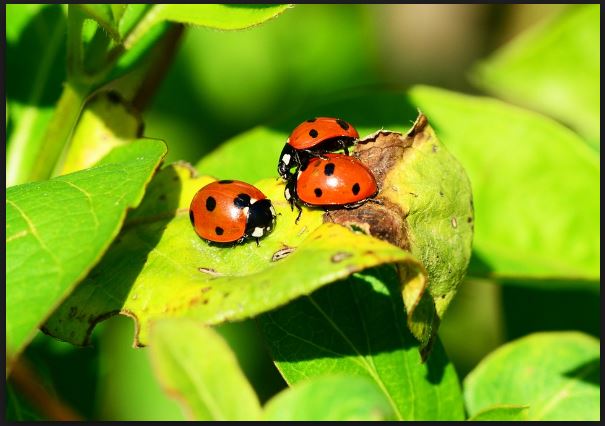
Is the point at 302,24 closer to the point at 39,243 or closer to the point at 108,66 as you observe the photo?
the point at 108,66

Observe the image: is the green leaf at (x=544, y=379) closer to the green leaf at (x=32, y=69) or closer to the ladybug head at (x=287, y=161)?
the ladybug head at (x=287, y=161)

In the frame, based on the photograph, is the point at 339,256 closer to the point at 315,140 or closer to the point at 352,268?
the point at 352,268

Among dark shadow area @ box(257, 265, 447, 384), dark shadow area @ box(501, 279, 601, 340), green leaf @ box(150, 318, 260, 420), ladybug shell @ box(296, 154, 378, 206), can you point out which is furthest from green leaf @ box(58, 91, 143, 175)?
dark shadow area @ box(501, 279, 601, 340)

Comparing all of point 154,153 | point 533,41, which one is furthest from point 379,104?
point 533,41

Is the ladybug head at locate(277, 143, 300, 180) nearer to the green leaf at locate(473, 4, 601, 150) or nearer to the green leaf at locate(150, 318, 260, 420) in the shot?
the green leaf at locate(150, 318, 260, 420)

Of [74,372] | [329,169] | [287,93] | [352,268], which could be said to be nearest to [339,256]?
[352,268]

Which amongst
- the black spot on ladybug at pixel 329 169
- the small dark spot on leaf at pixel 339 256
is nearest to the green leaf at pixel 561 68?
the black spot on ladybug at pixel 329 169

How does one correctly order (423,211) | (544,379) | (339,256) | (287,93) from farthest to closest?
(287,93)
(544,379)
(423,211)
(339,256)
